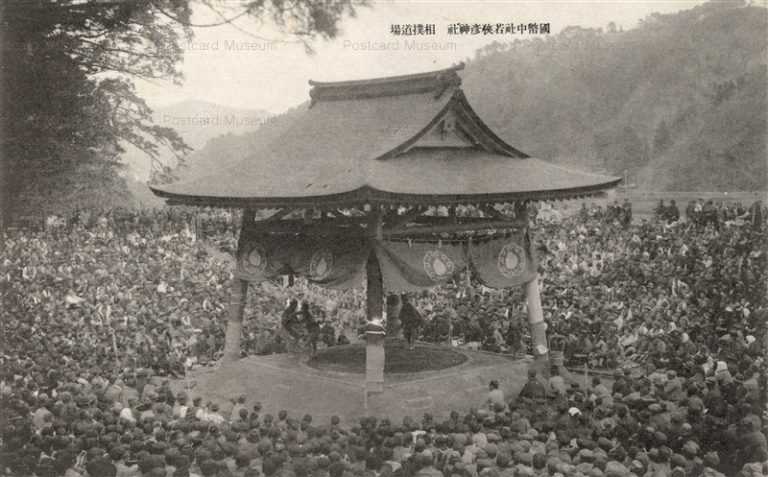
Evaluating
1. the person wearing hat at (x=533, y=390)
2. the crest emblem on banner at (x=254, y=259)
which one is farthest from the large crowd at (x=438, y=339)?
the crest emblem on banner at (x=254, y=259)

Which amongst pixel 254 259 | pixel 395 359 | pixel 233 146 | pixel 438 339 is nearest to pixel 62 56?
A: pixel 254 259

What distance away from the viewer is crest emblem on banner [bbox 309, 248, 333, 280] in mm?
11945

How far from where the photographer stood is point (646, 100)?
6066 cm

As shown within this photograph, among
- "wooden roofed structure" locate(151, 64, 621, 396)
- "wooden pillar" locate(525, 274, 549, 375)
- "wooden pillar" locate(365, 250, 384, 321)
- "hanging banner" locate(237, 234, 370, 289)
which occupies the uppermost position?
"wooden roofed structure" locate(151, 64, 621, 396)

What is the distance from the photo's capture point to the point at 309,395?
11852 mm

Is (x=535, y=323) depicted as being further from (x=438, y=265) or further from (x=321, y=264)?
(x=321, y=264)

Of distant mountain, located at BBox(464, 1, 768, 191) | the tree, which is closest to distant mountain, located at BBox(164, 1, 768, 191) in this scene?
distant mountain, located at BBox(464, 1, 768, 191)

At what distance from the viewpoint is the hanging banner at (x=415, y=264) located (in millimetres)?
11406

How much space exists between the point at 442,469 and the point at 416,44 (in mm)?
5951

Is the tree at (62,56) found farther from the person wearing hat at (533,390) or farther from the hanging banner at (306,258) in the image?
the person wearing hat at (533,390)

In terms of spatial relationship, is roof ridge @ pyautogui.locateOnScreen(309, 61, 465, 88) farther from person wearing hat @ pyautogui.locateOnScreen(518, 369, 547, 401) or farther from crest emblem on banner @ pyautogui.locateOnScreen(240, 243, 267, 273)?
person wearing hat @ pyautogui.locateOnScreen(518, 369, 547, 401)

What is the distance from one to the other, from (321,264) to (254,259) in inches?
68.6

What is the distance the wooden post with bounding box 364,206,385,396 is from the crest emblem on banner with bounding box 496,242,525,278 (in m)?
2.44

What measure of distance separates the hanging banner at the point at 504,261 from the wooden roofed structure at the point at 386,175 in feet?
0.87
